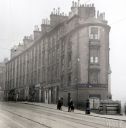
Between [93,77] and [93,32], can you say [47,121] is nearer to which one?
[93,77]

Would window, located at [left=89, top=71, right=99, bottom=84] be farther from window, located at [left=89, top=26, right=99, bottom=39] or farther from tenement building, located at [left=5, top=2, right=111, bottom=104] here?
window, located at [left=89, top=26, right=99, bottom=39]

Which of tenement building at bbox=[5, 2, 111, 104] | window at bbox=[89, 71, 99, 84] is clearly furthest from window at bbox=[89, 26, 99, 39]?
window at bbox=[89, 71, 99, 84]

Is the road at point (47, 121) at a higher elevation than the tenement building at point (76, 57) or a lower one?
lower

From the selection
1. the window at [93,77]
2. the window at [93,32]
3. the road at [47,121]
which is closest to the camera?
the road at [47,121]

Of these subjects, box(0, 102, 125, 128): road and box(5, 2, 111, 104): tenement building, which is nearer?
box(0, 102, 125, 128): road

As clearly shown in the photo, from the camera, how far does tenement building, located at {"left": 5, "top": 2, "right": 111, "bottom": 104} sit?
52750mm

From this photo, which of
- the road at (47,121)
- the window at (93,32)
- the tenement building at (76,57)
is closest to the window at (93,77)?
the tenement building at (76,57)

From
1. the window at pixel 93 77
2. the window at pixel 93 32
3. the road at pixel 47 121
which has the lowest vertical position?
the road at pixel 47 121

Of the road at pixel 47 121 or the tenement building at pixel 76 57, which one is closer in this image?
the road at pixel 47 121

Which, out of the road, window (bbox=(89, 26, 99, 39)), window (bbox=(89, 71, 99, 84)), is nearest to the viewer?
the road

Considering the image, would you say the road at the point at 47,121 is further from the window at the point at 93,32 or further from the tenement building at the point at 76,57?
the window at the point at 93,32

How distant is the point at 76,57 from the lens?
53.9 m

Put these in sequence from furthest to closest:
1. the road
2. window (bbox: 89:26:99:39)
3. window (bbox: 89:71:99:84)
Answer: window (bbox: 89:26:99:39)
window (bbox: 89:71:99:84)
the road

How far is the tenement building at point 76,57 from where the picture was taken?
2077 inches
